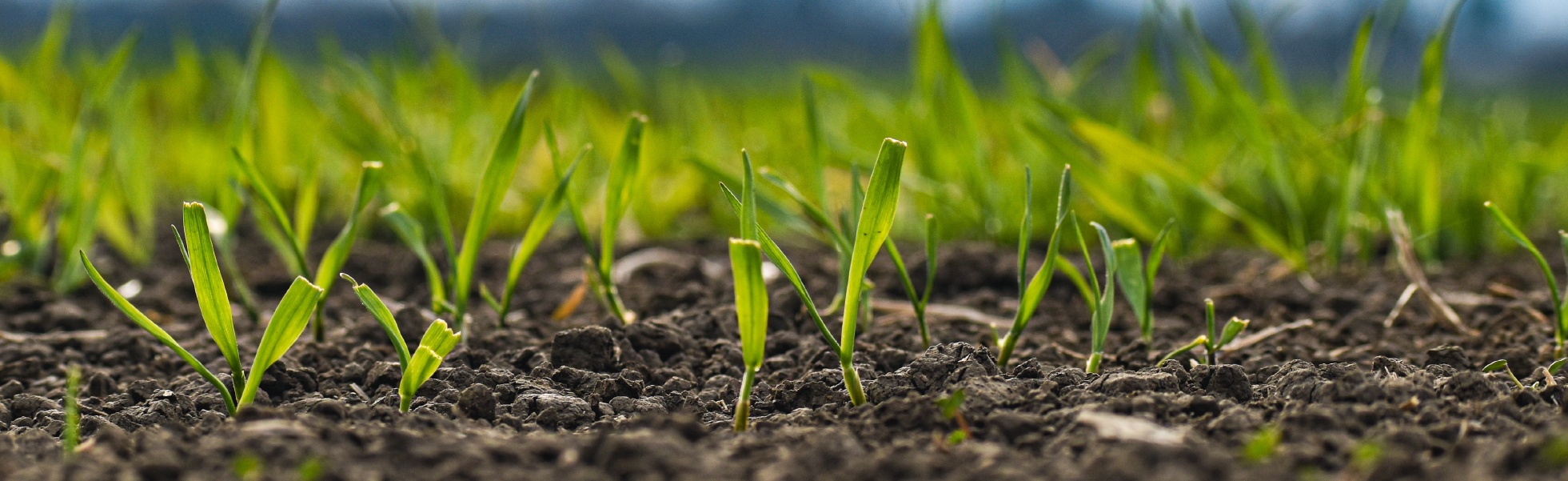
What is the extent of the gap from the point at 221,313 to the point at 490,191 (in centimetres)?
34

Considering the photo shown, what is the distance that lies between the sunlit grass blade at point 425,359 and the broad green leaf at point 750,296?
29 cm

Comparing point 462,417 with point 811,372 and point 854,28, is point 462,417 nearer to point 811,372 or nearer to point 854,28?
point 811,372

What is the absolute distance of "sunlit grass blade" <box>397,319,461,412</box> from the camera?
3.22 ft

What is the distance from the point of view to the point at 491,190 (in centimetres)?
127

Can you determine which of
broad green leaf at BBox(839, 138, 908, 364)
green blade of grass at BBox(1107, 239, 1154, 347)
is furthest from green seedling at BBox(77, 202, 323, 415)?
green blade of grass at BBox(1107, 239, 1154, 347)

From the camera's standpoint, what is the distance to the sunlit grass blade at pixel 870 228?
0.96 meters

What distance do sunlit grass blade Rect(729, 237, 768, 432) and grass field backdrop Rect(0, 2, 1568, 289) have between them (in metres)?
0.49

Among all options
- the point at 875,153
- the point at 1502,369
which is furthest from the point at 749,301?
the point at 875,153

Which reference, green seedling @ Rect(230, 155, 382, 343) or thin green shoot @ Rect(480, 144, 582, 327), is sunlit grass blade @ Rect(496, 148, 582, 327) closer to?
thin green shoot @ Rect(480, 144, 582, 327)

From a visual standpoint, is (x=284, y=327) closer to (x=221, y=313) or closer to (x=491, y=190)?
(x=221, y=313)

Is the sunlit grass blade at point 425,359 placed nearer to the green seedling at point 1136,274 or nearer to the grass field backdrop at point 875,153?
the grass field backdrop at point 875,153

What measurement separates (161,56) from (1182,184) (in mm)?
7550

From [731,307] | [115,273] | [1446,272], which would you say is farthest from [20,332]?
[1446,272]

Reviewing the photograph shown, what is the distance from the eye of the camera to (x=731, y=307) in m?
1.43
